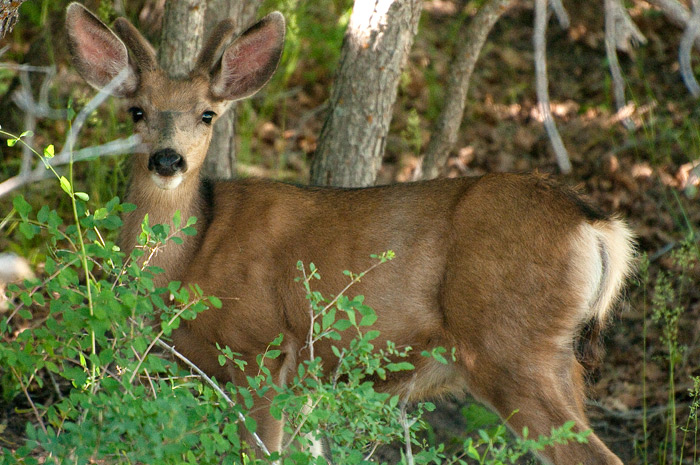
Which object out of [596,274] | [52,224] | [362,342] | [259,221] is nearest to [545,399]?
[596,274]

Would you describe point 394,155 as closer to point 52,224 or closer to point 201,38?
point 201,38

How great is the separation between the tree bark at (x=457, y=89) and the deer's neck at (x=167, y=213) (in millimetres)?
2162

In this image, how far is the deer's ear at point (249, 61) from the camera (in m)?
5.25

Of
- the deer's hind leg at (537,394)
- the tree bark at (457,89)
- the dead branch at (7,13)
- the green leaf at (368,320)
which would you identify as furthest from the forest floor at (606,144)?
the dead branch at (7,13)

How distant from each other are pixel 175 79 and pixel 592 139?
492 cm

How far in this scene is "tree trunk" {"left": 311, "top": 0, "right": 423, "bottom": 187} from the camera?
19.4 ft

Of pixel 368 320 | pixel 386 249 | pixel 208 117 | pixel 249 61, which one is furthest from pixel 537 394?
pixel 249 61

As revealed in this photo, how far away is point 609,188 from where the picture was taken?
808cm

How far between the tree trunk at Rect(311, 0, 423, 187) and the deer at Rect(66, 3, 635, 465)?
32.5 inches

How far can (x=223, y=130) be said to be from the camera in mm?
6387

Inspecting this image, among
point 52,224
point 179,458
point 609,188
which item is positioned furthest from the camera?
point 609,188

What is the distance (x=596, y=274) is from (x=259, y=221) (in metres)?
1.95

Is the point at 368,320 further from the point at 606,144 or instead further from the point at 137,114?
the point at 606,144

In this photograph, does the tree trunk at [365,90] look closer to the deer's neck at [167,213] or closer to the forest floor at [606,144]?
the forest floor at [606,144]
